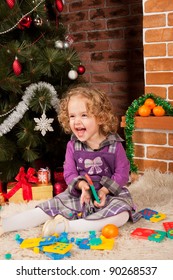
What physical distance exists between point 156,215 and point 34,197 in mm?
664

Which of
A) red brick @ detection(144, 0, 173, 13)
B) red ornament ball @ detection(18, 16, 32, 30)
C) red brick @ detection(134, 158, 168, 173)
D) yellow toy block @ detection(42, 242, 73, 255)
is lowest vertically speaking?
yellow toy block @ detection(42, 242, 73, 255)

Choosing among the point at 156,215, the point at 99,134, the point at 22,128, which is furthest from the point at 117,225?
the point at 22,128

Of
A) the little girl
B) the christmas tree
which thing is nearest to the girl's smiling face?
the little girl

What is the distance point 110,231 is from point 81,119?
1.69 feet

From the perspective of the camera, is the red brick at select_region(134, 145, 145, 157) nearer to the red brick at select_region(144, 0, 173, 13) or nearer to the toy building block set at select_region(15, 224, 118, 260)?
the red brick at select_region(144, 0, 173, 13)

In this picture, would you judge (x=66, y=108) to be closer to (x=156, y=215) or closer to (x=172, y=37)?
(x=156, y=215)

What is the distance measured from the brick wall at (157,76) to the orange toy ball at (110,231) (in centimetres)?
99

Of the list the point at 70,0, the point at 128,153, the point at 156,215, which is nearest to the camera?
the point at 156,215

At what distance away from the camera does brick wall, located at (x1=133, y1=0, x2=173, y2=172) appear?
2.44 m

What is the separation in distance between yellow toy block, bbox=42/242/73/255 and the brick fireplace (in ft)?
3.89

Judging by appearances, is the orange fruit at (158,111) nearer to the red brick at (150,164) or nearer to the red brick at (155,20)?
the red brick at (150,164)

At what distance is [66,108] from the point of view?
192 centimetres

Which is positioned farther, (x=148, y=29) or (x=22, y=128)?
(x=148, y=29)
